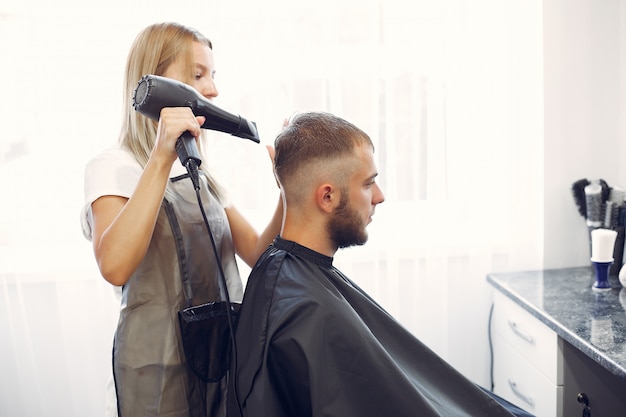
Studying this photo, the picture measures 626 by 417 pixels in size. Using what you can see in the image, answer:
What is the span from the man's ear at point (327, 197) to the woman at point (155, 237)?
0.27 meters

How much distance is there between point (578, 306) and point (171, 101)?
142cm

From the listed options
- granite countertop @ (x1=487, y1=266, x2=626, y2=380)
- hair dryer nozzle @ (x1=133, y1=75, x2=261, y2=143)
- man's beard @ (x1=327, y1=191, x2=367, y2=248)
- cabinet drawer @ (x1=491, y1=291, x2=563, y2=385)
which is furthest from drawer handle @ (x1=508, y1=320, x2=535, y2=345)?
hair dryer nozzle @ (x1=133, y1=75, x2=261, y2=143)

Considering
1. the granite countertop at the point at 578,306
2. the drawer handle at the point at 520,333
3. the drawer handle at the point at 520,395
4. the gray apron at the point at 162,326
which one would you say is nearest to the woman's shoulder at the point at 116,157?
the gray apron at the point at 162,326

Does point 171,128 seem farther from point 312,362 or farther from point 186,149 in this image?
point 312,362

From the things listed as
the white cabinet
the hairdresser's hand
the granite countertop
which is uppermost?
the hairdresser's hand

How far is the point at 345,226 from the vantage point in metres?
1.30

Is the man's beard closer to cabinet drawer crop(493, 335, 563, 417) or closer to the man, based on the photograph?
the man

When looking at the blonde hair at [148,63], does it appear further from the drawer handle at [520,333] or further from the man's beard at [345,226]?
the drawer handle at [520,333]

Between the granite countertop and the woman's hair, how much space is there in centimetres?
82

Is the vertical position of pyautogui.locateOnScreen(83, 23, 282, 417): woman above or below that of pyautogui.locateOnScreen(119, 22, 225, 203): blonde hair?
below

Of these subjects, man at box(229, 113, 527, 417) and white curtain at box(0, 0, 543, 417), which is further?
white curtain at box(0, 0, 543, 417)

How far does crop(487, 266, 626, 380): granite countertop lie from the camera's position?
57.6 inches

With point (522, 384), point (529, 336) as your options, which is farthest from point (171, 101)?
point (522, 384)

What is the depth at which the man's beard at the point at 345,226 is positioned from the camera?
129cm
